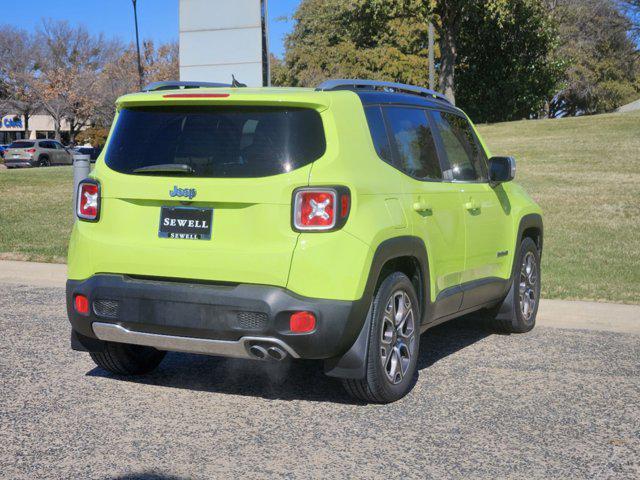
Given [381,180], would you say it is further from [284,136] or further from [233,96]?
[233,96]

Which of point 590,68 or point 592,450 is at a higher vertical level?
point 590,68

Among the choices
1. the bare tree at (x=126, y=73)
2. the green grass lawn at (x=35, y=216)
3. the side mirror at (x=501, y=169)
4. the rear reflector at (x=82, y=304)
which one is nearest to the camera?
the rear reflector at (x=82, y=304)

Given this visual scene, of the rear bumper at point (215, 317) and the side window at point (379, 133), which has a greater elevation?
the side window at point (379, 133)

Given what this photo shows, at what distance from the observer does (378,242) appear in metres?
5.14

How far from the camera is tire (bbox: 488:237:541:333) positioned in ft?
24.9

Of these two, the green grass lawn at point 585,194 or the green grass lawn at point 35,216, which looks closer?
the green grass lawn at point 585,194

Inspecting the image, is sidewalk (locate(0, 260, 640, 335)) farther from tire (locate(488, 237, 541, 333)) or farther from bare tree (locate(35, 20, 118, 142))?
bare tree (locate(35, 20, 118, 142))

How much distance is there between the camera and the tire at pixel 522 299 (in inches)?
299

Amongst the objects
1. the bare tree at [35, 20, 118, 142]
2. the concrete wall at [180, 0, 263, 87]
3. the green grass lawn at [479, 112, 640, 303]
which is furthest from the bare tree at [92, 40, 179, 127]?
the concrete wall at [180, 0, 263, 87]

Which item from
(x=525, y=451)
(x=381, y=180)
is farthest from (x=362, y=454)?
(x=381, y=180)

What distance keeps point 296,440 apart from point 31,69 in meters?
75.3

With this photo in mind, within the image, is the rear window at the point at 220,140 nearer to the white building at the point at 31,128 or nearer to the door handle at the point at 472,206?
the door handle at the point at 472,206

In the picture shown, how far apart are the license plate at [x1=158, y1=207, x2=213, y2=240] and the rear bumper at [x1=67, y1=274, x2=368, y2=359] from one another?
27cm

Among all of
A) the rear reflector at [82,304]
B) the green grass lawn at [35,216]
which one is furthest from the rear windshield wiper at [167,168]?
the green grass lawn at [35,216]
